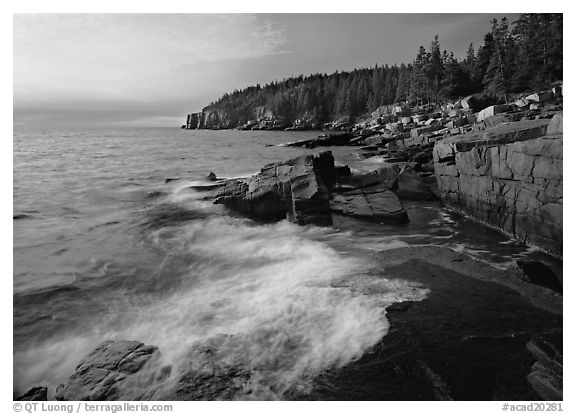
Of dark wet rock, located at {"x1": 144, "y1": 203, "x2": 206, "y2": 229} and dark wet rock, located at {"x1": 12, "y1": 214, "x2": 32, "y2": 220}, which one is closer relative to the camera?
dark wet rock, located at {"x1": 12, "y1": 214, "x2": 32, "y2": 220}

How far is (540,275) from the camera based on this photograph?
624 cm

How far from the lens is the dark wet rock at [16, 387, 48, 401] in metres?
4.26

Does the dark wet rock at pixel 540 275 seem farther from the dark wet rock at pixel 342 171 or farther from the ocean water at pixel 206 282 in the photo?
the dark wet rock at pixel 342 171

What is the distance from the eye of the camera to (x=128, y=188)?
55.9 ft

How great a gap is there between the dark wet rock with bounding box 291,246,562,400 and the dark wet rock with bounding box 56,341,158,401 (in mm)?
2402

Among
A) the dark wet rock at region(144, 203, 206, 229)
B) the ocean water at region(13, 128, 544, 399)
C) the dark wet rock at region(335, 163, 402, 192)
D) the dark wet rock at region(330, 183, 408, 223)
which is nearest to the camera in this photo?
the ocean water at region(13, 128, 544, 399)

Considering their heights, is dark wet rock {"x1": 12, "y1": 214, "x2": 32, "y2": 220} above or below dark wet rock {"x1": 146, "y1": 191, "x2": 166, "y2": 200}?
above

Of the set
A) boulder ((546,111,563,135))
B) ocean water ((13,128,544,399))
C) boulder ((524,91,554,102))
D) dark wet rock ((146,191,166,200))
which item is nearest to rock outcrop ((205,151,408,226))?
ocean water ((13,128,544,399))

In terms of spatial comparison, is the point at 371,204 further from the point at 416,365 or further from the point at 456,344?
the point at 416,365

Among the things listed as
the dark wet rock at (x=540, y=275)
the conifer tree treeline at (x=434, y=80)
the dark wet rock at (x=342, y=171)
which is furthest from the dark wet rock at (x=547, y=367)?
the dark wet rock at (x=342, y=171)

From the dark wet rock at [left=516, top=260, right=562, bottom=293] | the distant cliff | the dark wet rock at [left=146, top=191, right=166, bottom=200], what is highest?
the distant cliff

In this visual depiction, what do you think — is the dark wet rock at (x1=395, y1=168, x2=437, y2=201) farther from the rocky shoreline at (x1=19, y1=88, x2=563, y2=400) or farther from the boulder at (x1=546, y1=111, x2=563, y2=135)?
the boulder at (x1=546, y1=111, x2=563, y2=135)
